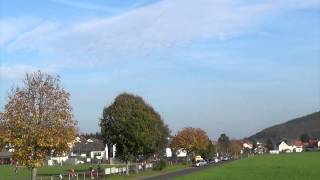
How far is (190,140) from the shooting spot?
132 meters

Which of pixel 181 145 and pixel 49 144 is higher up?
pixel 181 145

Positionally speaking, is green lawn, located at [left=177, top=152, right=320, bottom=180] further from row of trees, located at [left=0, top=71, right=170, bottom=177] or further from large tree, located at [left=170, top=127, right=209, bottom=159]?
large tree, located at [left=170, top=127, right=209, bottom=159]

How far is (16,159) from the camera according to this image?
3300 centimetres

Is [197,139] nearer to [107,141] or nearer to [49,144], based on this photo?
[107,141]

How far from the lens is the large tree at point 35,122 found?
108 ft

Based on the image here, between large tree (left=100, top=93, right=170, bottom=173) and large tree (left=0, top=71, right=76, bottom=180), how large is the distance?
29.4 m

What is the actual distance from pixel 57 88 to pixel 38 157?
4.05 m

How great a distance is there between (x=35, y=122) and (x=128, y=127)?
30540mm

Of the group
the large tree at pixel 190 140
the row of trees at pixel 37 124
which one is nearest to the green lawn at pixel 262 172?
the row of trees at pixel 37 124

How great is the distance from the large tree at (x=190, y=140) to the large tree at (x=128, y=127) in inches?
2600

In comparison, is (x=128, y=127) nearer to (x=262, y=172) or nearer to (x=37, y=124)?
(x=262, y=172)

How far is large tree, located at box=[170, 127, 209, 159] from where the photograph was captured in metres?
132

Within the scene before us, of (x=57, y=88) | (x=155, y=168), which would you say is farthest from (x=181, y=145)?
(x=57, y=88)

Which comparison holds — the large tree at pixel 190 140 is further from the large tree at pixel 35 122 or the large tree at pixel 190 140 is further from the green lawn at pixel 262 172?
the large tree at pixel 35 122
